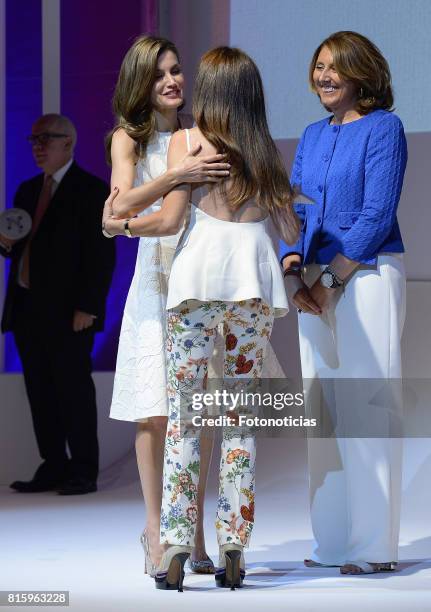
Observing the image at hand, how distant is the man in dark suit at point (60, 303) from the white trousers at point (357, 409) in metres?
2.05

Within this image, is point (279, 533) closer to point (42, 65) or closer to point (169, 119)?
point (169, 119)

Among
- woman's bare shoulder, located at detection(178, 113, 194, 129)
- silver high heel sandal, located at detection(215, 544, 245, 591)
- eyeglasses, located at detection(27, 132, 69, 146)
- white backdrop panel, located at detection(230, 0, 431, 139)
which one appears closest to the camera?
silver high heel sandal, located at detection(215, 544, 245, 591)

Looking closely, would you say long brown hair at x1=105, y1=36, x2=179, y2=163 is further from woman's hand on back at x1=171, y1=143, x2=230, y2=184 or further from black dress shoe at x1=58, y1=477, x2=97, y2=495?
black dress shoe at x1=58, y1=477, x2=97, y2=495

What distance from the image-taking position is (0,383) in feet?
18.7

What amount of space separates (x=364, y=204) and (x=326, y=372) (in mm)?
483

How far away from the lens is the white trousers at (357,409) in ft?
11.1

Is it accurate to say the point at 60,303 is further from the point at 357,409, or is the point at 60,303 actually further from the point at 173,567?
the point at 173,567

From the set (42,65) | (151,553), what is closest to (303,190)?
(151,553)

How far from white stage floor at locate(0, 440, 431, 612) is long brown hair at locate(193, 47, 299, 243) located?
0.97 metres

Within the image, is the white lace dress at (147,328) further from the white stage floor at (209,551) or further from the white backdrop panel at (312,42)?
the white backdrop panel at (312,42)

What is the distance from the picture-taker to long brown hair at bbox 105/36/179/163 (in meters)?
3.30

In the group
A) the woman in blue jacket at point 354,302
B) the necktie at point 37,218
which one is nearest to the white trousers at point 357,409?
the woman in blue jacket at point 354,302

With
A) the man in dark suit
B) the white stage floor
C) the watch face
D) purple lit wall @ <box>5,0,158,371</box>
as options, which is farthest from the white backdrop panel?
the watch face

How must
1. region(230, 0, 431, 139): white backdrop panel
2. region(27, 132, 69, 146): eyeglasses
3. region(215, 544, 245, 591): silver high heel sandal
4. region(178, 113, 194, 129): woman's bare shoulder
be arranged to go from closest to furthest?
region(215, 544, 245, 591): silver high heel sandal → region(178, 113, 194, 129): woman's bare shoulder → region(230, 0, 431, 139): white backdrop panel → region(27, 132, 69, 146): eyeglasses
